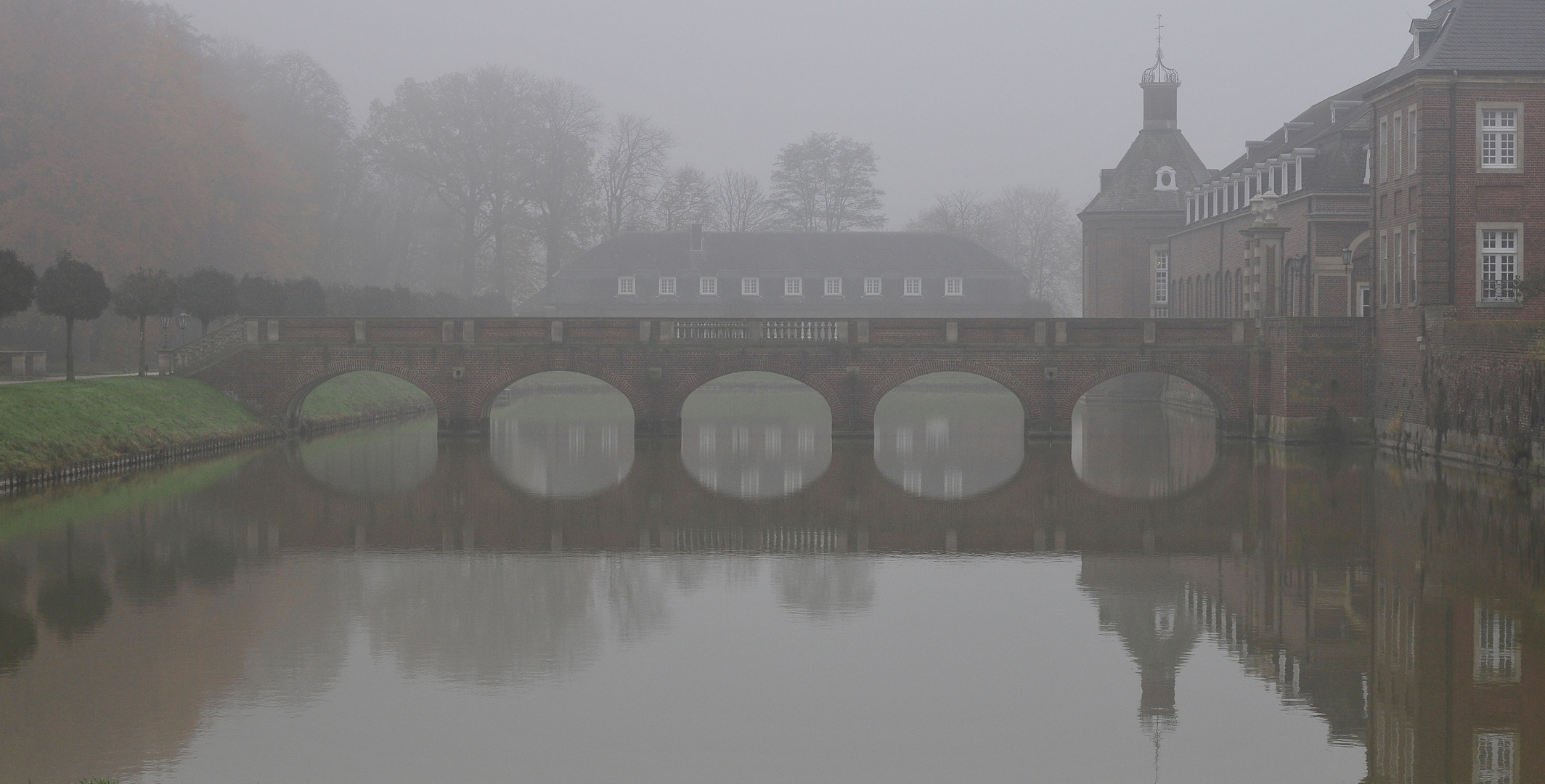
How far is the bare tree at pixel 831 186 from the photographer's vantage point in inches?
3191

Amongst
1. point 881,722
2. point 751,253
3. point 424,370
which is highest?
point 751,253

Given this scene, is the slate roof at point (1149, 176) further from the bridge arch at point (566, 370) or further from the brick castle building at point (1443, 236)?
the bridge arch at point (566, 370)

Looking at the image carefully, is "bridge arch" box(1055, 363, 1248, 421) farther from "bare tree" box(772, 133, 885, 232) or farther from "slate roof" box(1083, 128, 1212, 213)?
"bare tree" box(772, 133, 885, 232)

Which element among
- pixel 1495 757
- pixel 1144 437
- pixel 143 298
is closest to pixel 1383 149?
pixel 1144 437

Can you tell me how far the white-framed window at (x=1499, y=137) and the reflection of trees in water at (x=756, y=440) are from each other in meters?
14.2

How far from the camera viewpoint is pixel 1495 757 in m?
9.77

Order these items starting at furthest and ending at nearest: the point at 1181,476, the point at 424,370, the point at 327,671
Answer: the point at 424,370 → the point at 1181,476 → the point at 327,671

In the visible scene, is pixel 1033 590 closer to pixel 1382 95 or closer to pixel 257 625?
pixel 257 625

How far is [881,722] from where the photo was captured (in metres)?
10.8

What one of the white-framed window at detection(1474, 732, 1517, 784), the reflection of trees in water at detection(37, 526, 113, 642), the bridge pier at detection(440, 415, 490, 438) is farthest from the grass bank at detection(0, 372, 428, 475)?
the white-framed window at detection(1474, 732, 1517, 784)

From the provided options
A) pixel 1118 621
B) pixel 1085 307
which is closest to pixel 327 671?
pixel 1118 621

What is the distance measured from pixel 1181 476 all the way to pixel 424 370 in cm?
1760

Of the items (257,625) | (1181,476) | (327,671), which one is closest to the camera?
(327,671)

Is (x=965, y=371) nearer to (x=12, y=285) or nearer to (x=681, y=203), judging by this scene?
(x=12, y=285)
